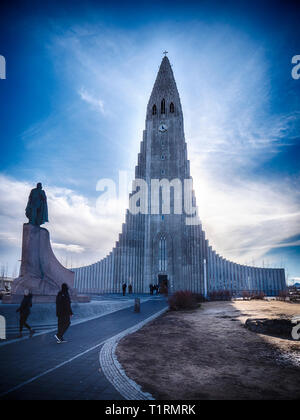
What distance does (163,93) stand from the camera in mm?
46219

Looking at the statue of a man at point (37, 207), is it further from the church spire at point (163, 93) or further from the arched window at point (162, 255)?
the church spire at point (163, 93)

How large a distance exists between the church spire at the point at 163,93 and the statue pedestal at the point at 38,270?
3810cm

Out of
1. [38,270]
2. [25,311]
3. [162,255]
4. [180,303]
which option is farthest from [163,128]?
[25,311]

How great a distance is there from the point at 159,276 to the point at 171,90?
112 ft

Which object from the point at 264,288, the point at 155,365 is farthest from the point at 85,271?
the point at 155,365

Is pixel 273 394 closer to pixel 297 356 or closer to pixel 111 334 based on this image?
pixel 297 356

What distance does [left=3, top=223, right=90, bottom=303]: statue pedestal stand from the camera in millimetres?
11586

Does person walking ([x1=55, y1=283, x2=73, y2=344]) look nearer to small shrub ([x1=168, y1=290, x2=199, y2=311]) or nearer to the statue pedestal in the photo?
the statue pedestal

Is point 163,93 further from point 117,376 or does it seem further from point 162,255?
point 117,376

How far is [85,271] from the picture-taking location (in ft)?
138

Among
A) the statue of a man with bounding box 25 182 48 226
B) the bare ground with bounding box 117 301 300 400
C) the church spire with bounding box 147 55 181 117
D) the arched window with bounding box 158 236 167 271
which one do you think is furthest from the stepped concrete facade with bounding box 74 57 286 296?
the bare ground with bounding box 117 301 300 400

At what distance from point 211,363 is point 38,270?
33.3 ft

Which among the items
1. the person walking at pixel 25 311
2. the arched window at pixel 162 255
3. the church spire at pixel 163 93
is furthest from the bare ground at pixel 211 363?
the church spire at pixel 163 93

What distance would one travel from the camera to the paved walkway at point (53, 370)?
11.7ft
